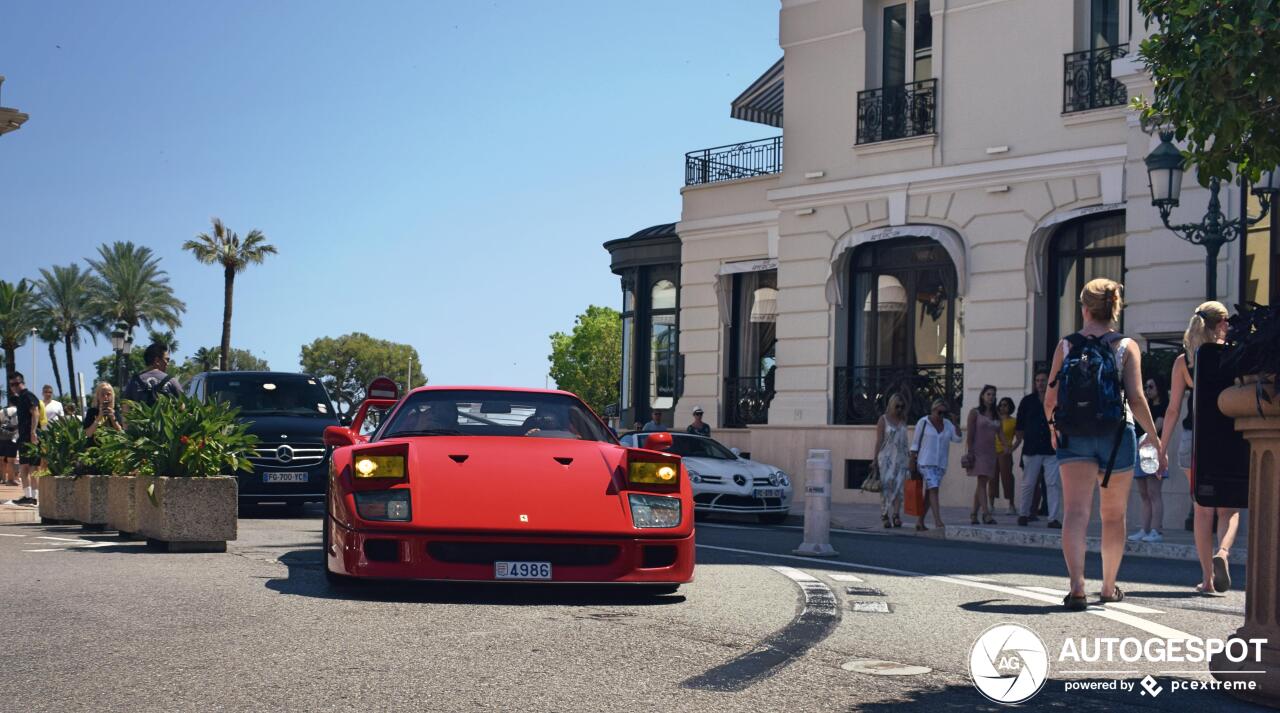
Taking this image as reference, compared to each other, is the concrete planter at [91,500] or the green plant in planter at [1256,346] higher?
→ the green plant in planter at [1256,346]

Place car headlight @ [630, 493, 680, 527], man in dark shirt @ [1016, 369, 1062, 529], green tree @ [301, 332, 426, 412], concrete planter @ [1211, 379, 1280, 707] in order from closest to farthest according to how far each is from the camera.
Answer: concrete planter @ [1211, 379, 1280, 707] < car headlight @ [630, 493, 680, 527] < man in dark shirt @ [1016, 369, 1062, 529] < green tree @ [301, 332, 426, 412]

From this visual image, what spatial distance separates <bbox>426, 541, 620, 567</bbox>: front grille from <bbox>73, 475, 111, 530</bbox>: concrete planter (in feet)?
22.5

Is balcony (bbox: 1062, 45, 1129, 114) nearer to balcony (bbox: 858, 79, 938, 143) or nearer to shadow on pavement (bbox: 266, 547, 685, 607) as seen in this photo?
balcony (bbox: 858, 79, 938, 143)

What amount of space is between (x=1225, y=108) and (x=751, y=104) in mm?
24439

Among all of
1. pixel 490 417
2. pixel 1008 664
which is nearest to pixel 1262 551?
pixel 1008 664

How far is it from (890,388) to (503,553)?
65.3 ft

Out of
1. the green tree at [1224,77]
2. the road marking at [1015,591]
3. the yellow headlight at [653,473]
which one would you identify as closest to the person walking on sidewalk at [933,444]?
the road marking at [1015,591]

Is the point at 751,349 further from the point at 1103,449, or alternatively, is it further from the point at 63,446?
the point at 1103,449

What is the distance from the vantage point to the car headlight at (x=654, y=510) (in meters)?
8.42

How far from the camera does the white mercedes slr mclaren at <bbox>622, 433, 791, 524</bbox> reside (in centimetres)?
2112

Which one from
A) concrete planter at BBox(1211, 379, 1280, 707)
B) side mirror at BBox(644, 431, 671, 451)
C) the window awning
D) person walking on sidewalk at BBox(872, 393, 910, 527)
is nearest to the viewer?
concrete planter at BBox(1211, 379, 1280, 707)

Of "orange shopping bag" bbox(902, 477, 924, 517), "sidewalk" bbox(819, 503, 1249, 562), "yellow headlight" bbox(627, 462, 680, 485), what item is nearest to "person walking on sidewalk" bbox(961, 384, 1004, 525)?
"sidewalk" bbox(819, 503, 1249, 562)

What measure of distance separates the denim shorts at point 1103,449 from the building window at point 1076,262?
16.6 meters

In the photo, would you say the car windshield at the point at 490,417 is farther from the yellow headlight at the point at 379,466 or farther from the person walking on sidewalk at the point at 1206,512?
the person walking on sidewalk at the point at 1206,512
